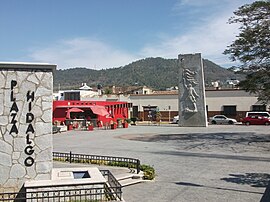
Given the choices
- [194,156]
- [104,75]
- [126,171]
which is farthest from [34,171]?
[104,75]

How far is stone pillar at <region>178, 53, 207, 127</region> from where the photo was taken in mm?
41562

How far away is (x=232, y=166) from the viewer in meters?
16.2

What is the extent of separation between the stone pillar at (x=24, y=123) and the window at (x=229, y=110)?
151ft

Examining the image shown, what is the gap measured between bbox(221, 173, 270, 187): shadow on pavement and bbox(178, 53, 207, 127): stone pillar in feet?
90.2

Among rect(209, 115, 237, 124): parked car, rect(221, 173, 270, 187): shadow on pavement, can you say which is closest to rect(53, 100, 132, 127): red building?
rect(209, 115, 237, 124): parked car

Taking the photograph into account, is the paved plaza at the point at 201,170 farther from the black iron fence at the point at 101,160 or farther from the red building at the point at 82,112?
the red building at the point at 82,112

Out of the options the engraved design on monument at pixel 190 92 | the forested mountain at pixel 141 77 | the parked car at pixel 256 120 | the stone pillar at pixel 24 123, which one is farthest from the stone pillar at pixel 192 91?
the forested mountain at pixel 141 77

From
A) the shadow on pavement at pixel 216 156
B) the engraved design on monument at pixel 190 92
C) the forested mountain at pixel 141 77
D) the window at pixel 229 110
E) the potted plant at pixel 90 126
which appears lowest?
the shadow on pavement at pixel 216 156

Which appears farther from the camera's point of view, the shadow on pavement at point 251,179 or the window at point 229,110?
the window at point 229,110

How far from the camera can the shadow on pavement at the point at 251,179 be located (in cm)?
1268

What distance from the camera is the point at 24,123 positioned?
993 cm

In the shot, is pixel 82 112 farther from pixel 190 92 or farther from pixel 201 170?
pixel 201 170

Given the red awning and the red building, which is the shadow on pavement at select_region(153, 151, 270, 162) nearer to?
the red building

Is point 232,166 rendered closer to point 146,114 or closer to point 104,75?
point 146,114
